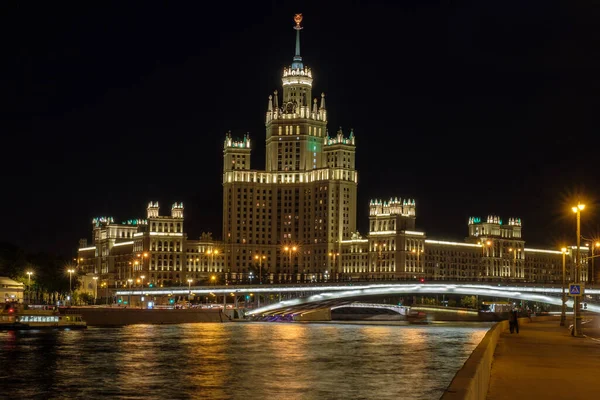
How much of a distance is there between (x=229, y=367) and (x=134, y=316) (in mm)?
91051

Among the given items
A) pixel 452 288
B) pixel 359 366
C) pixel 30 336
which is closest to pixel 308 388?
pixel 359 366

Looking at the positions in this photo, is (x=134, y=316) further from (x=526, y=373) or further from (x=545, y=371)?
(x=526, y=373)

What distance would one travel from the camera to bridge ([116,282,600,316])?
427ft

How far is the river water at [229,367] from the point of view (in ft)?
146

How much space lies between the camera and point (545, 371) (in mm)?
32688

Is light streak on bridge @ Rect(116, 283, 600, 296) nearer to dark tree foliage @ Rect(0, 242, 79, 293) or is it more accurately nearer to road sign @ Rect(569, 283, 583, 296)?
dark tree foliage @ Rect(0, 242, 79, 293)

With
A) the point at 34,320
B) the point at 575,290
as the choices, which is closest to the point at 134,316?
the point at 34,320

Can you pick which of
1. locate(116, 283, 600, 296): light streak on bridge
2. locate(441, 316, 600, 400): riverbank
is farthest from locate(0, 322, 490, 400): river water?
locate(116, 283, 600, 296): light streak on bridge

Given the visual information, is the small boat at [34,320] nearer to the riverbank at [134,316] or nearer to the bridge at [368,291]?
the riverbank at [134,316]

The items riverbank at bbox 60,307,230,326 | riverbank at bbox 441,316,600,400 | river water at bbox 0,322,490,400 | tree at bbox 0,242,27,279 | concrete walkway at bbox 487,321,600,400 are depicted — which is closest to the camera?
riverbank at bbox 441,316,600,400

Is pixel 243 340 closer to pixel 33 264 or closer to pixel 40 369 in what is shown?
pixel 40 369

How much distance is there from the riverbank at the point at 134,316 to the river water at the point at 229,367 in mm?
49473

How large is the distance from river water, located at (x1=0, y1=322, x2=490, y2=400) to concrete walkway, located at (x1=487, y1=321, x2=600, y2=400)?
495cm

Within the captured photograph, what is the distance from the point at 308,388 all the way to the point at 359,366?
14377 millimetres
